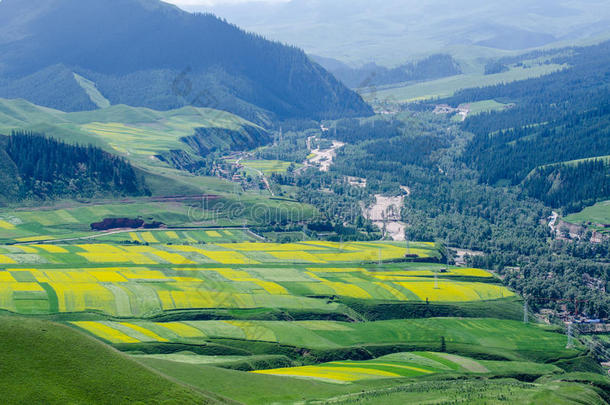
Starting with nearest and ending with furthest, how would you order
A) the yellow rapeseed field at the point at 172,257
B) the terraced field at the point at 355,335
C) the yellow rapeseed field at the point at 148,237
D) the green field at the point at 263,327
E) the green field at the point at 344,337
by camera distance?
the green field at the point at 263,327 → the green field at the point at 344,337 → the terraced field at the point at 355,335 → the yellow rapeseed field at the point at 172,257 → the yellow rapeseed field at the point at 148,237

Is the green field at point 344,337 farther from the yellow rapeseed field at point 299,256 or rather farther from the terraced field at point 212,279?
the yellow rapeseed field at point 299,256

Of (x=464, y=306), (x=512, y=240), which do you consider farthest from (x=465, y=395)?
(x=512, y=240)

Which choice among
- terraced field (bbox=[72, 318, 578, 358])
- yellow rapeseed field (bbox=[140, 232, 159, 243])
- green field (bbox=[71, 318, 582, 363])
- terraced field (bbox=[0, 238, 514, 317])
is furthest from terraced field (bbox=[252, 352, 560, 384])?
yellow rapeseed field (bbox=[140, 232, 159, 243])

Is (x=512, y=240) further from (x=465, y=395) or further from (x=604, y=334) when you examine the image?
(x=465, y=395)

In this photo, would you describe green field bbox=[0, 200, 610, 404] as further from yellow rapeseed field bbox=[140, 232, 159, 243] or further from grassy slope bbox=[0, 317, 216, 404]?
yellow rapeseed field bbox=[140, 232, 159, 243]

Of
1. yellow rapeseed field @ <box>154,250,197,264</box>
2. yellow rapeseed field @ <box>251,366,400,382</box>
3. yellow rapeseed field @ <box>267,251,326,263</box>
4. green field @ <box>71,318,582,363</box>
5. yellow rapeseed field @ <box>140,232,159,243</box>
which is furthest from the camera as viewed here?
yellow rapeseed field @ <box>140,232,159,243</box>

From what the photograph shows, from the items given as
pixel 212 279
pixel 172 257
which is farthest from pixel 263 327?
pixel 172 257

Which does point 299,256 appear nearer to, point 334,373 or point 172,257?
point 172,257

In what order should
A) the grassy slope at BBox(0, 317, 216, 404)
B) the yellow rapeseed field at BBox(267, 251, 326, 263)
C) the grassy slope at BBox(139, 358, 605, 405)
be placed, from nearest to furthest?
the grassy slope at BBox(0, 317, 216, 404), the grassy slope at BBox(139, 358, 605, 405), the yellow rapeseed field at BBox(267, 251, 326, 263)

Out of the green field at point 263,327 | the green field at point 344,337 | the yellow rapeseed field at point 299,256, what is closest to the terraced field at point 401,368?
the green field at point 263,327
